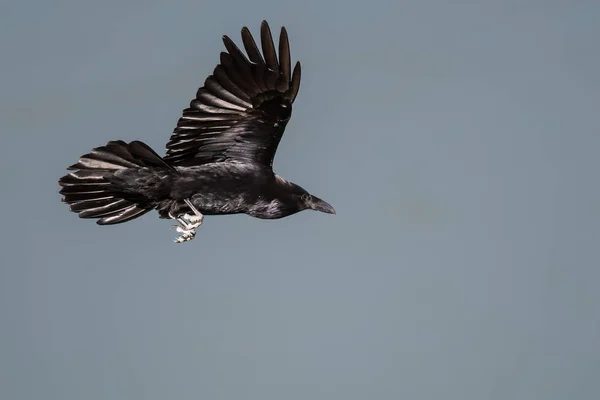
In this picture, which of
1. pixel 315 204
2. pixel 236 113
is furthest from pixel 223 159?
pixel 315 204

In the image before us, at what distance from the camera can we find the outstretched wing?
1806cm

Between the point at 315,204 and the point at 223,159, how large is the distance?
1.67 metres

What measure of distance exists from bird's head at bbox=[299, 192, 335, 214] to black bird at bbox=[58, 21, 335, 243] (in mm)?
311

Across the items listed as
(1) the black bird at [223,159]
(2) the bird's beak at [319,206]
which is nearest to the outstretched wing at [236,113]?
(1) the black bird at [223,159]

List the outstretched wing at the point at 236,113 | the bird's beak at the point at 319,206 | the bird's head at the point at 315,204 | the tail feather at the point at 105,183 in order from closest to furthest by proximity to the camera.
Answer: the tail feather at the point at 105,183 → the outstretched wing at the point at 236,113 → the bird's head at the point at 315,204 → the bird's beak at the point at 319,206

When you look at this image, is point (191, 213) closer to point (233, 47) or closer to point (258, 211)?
point (258, 211)

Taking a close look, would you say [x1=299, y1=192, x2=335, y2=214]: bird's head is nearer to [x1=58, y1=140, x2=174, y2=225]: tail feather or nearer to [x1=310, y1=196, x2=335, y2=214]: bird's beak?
[x1=310, y1=196, x2=335, y2=214]: bird's beak

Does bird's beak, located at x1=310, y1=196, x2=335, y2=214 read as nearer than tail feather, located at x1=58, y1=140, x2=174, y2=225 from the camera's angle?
No

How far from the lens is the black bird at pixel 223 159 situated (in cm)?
1772

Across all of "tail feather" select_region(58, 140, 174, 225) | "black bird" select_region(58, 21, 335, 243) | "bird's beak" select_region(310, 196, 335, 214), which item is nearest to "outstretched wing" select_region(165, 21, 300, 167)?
"black bird" select_region(58, 21, 335, 243)

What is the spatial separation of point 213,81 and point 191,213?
1.93 m

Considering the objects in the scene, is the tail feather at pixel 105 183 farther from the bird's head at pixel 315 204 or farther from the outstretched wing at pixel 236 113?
the bird's head at pixel 315 204

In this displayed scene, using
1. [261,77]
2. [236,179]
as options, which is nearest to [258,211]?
[236,179]

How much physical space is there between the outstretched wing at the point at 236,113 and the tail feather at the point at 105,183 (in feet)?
2.63
